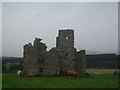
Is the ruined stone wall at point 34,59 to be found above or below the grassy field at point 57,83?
above

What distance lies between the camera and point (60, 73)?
105ft

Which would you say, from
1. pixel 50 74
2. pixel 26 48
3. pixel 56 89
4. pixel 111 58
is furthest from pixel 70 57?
pixel 111 58

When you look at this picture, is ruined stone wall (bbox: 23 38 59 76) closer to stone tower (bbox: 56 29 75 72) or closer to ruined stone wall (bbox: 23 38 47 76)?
ruined stone wall (bbox: 23 38 47 76)

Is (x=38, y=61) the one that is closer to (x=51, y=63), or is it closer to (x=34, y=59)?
(x=34, y=59)

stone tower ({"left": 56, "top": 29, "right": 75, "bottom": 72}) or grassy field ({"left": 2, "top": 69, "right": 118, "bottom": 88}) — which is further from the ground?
stone tower ({"left": 56, "top": 29, "right": 75, "bottom": 72})

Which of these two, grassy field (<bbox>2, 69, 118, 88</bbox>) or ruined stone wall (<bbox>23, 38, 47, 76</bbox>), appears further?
ruined stone wall (<bbox>23, 38, 47, 76</bbox>)

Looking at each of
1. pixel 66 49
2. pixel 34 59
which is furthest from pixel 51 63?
pixel 66 49

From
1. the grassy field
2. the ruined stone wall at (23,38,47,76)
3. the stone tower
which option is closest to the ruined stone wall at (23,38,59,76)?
the ruined stone wall at (23,38,47,76)

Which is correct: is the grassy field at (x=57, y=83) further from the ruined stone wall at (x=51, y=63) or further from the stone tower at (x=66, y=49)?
the stone tower at (x=66, y=49)

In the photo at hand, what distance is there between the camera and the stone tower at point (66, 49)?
33.5 m

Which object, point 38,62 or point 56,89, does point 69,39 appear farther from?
point 56,89

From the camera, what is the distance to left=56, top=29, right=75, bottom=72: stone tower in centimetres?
3347

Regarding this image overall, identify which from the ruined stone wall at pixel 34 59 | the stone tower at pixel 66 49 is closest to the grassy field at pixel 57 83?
the ruined stone wall at pixel 34 59

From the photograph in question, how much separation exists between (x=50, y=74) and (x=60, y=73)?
1.42m
